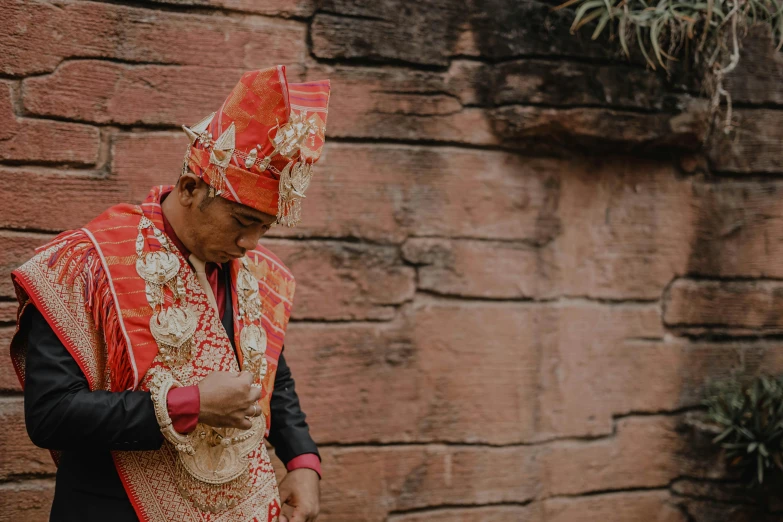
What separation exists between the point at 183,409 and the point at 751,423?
2.63 metres

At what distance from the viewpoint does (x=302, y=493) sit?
2172 millimetres

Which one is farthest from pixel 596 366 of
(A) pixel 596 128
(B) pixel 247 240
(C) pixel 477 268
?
(B) pixel 247 240

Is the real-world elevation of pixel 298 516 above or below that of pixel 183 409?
below

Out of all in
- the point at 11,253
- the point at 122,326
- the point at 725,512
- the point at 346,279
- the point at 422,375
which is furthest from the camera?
the point at 725,512

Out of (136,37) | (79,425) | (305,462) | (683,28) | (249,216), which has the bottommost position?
(305,462)

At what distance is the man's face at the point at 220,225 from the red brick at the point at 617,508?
6.84ft

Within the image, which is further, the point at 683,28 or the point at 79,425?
the point at 683,28

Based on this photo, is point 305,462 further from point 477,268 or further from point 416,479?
point 477,268

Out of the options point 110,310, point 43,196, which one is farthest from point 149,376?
point 43,196

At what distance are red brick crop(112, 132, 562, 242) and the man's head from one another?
91 centimetres

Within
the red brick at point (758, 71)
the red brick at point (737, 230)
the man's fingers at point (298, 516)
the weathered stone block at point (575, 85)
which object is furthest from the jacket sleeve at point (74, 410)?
the red brick at point (758, 71)

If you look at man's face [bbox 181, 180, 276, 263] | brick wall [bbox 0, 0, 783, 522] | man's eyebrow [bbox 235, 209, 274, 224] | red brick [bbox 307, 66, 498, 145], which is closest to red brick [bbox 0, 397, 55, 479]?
brick wall [bbox 0, 0, 783, 522]

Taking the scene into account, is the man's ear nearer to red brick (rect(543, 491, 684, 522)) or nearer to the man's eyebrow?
the man's eyebrow

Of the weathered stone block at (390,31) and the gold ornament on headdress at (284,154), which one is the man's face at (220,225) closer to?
the gold ornament on headdress at (284,154)
